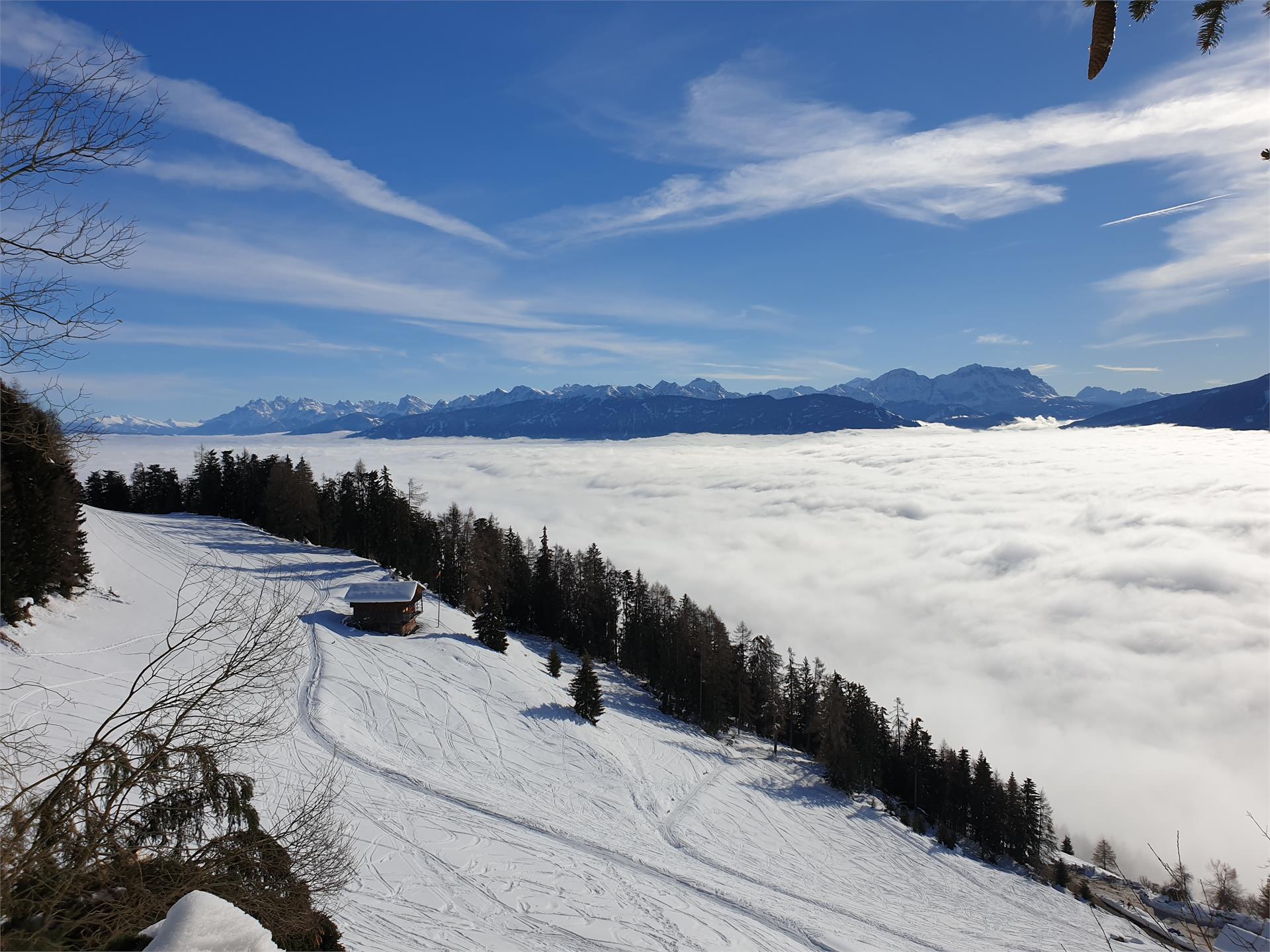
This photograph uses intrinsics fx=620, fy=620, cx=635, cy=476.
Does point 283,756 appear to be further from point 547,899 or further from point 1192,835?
point 1192,835

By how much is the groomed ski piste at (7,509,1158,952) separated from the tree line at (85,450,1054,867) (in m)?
8.08

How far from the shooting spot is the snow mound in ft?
17.7

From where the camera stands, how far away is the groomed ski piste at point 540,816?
67.8 feet

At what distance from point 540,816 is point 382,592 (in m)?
27.2

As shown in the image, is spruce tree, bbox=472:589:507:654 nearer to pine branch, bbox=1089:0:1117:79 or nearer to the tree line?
the tree line

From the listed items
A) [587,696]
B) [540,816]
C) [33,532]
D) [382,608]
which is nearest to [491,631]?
[382,608]

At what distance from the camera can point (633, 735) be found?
44719 mm

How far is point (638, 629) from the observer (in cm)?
7081

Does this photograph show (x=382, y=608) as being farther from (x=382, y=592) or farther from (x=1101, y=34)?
(x=1101, y=34)

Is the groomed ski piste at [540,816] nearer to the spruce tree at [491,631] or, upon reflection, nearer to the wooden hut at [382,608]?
the spruce tree at [491,631]

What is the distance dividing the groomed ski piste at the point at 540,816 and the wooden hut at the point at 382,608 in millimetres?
1678

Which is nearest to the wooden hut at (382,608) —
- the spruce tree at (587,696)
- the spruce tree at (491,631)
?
the spruce tree at (491,631)

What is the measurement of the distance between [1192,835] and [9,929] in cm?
13235

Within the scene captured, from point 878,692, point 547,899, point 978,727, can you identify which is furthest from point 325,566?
point 978,727
